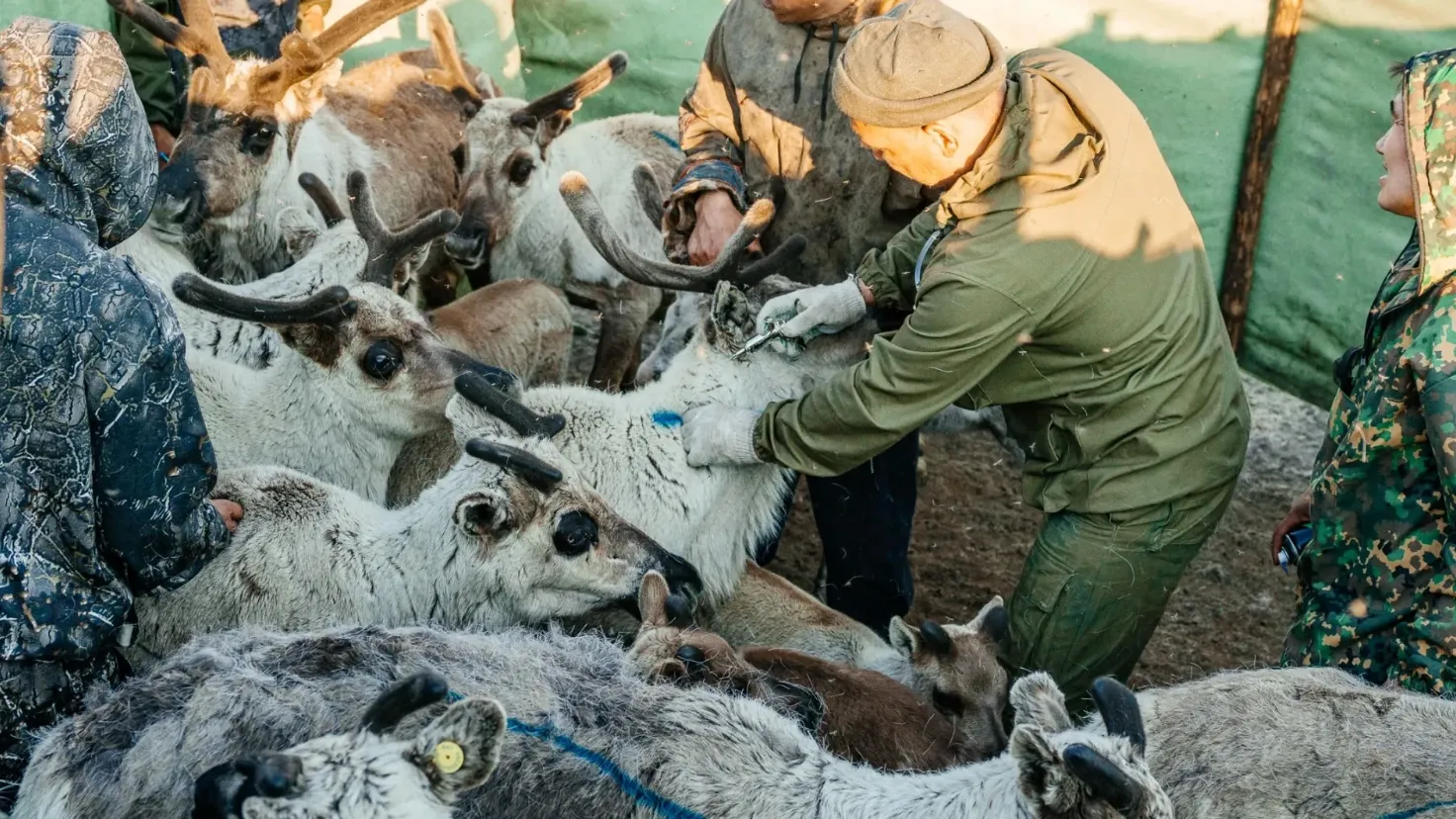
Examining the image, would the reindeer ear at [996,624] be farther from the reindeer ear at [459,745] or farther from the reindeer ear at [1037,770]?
the reindeer ear at [459,745]

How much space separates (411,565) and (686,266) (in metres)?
1.71

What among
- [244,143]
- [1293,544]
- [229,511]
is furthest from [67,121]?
[1293,544]

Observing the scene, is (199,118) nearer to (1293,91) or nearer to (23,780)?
(23,780)

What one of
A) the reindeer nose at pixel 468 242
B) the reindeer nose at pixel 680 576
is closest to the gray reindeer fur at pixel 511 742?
the reindeer nose at pixel 680 576

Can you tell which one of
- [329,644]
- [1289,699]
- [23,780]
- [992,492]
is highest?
[1289,699]

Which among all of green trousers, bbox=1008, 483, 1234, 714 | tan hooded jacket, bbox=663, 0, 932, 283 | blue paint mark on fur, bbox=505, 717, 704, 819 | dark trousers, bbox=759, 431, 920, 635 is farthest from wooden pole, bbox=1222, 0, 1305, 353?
blue paint mark on fur, bbox=505, 717, 704, 819

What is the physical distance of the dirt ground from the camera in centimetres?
623

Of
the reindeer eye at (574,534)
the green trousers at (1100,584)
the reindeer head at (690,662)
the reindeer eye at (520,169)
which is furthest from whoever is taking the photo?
the reindeer eye at (520,169)

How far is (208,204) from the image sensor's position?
5762mm

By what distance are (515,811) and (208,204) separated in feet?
12.5

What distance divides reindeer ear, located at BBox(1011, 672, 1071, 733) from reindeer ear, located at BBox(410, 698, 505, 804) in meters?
1.19

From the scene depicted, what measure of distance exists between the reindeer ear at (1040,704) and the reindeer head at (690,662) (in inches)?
28.0

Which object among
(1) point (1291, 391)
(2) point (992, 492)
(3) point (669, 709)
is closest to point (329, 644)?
(3) point (669, 709)

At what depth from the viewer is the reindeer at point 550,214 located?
704cm
